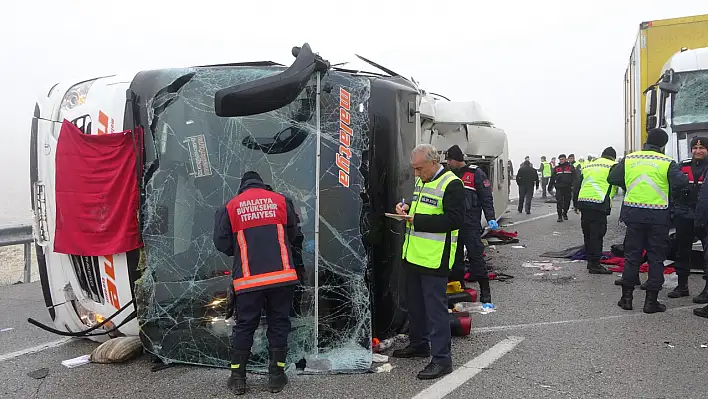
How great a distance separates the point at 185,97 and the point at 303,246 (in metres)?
1.44

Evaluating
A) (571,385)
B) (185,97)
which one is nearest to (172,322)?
(185,97)

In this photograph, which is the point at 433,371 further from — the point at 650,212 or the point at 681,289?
the point at 681,289

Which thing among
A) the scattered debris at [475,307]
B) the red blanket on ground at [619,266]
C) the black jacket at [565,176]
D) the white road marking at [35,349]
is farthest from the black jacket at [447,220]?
the black jacket at [565,176]

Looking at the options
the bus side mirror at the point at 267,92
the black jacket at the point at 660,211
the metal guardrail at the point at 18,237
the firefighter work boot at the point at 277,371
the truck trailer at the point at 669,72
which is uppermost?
the truck trailer at the point at 669,72

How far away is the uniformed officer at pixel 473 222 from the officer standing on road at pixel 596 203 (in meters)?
1.98

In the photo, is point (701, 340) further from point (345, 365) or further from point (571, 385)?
point (345, 365)

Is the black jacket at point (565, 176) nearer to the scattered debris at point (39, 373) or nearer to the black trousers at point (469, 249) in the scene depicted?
the black trousers at point (469, 249)

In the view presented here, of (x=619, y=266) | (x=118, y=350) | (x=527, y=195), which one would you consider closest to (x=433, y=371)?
(x=118, y=350)

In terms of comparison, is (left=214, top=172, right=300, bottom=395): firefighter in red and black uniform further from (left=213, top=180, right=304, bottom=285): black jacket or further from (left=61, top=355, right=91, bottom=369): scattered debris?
(left=61, top=355, right=91, bottom=369): scattered debris

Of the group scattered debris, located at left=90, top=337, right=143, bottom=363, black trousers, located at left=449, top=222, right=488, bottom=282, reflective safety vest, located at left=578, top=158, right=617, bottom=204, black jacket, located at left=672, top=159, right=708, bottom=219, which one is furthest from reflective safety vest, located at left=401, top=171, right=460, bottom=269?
reflective safety vest, located at left=578, top=158, right=617, bottom=204

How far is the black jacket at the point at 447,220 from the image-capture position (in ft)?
13.1

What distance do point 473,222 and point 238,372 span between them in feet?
11.3

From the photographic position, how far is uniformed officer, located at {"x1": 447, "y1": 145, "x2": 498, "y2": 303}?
6.01 metres

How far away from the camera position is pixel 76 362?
4.42 metres
